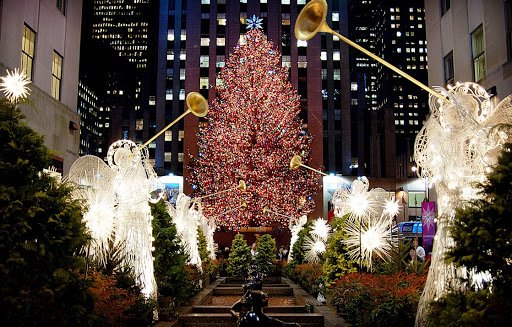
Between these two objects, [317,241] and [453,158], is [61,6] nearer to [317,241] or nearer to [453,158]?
[317,241]

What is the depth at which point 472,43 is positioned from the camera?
23500 mm

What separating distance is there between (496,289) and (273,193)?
118ft

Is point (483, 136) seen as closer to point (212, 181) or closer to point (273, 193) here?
point (273, 193)

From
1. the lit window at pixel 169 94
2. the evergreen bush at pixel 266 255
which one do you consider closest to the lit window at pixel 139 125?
the lit window at pixel 169 94

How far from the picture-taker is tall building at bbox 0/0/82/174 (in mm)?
20078

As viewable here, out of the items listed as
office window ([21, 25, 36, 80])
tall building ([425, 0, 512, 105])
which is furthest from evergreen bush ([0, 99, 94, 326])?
tall building ([425, 0, 512, 105])

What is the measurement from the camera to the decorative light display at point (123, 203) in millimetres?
10141

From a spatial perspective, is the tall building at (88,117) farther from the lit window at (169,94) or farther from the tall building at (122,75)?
the lit window at (169,94)

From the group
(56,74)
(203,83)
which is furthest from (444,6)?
(203,83)

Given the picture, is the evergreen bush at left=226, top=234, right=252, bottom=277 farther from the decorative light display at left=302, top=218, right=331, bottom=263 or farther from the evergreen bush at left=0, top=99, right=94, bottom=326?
the evergreen bush at left=0, top=99, right=94, bottom=326

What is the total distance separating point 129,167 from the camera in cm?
1138

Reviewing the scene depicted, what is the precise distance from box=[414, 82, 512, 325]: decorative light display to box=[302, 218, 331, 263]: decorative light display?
1195 centimetres

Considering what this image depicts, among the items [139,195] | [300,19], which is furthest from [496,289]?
[139,195]

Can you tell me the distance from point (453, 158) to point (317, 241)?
1445 centimetres
